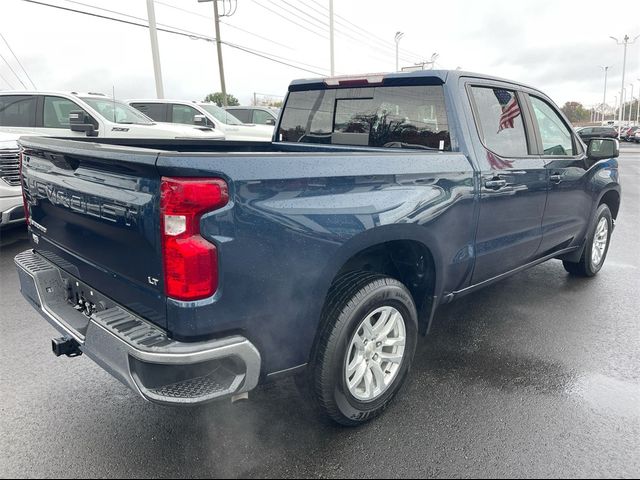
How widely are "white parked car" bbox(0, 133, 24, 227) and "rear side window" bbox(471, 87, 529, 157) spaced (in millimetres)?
4914

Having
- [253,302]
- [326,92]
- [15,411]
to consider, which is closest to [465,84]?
[326,92]

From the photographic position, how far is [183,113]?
480 inches

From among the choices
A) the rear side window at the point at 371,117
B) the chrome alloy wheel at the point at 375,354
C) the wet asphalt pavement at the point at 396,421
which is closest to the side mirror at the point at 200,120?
the rear side window at the point at 371,117

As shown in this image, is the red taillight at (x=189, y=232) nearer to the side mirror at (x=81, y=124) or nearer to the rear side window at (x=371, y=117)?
the rear side window at (x=371, y=117)

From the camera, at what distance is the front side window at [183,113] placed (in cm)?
1217

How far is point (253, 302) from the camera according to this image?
2.11 meters

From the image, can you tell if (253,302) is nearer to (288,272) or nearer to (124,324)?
(288,272)

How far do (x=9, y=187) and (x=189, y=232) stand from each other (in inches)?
190

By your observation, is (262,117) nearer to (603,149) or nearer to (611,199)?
(611,199)

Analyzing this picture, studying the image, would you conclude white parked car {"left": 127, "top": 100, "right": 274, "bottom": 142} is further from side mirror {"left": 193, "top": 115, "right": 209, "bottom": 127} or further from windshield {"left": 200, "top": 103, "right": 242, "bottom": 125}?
windshield {"left": 200, "top": 103, "right": 242, "bottom": 125}

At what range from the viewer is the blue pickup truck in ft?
6.57

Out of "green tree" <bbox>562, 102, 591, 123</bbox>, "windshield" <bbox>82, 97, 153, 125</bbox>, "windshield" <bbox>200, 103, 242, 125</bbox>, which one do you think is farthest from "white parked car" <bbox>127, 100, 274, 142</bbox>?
"green tree" <bbox>562, 102, 591, 123</bbox>

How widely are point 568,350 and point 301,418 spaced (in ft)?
6.83

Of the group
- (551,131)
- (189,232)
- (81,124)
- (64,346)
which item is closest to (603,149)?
(551,131)
